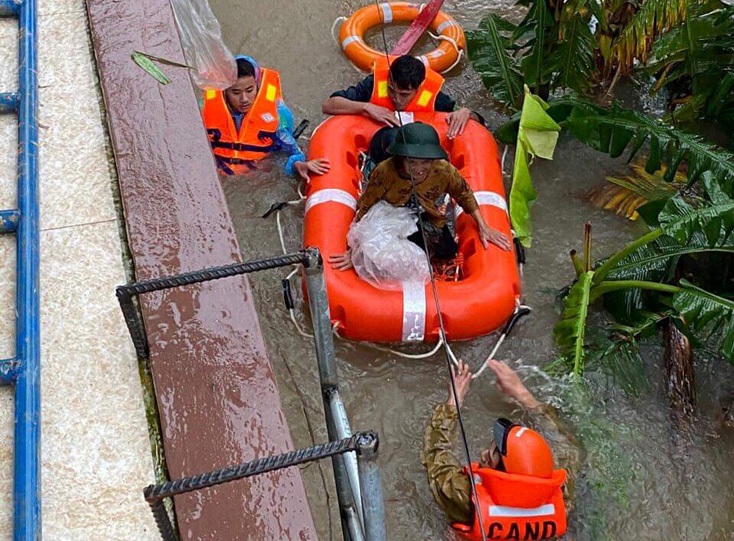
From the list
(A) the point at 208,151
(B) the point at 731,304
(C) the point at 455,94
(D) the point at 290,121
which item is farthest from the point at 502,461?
(C) the point at 455,94

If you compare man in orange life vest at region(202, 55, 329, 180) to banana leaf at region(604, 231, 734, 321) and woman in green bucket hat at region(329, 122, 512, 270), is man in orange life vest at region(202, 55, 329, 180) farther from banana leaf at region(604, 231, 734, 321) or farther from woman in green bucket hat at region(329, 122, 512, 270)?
banana leaf at region(604, 231, 734, 321)

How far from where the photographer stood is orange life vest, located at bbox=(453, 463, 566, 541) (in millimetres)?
3223

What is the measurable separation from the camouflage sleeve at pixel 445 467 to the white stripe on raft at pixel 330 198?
4.35 ft

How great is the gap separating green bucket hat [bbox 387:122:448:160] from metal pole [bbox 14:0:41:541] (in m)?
1.72

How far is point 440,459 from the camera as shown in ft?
11.9

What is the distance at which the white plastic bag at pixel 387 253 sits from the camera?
411 centimetres

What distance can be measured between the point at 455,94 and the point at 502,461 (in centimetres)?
344

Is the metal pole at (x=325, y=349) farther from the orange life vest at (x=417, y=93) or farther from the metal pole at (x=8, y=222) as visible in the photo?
the orange life vest at (x=417, y=93)

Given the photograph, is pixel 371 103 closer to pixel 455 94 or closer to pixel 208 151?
pixel 455 94

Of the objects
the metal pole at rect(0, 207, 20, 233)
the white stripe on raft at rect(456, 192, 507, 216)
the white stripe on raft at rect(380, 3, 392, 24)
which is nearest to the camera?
the metal pole at rect(0, 207, 20, 233)

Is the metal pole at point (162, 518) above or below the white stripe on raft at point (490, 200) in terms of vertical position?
above

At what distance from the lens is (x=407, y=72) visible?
4.72 metres

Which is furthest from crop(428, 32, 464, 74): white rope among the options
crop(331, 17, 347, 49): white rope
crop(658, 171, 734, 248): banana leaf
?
crop(658, 171, 734, 248): banana leaf

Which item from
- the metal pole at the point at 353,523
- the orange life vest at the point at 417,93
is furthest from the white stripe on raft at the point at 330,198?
the metal pole at the point at 353,523
